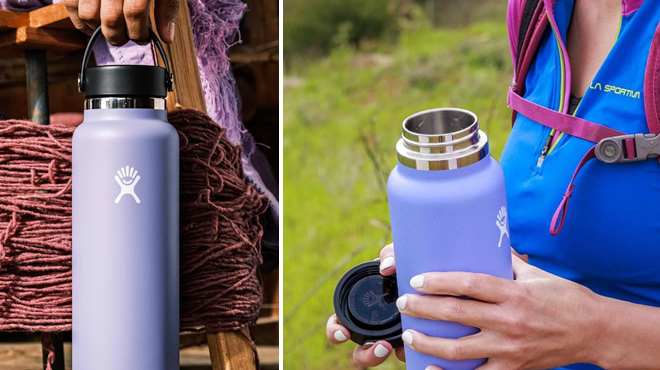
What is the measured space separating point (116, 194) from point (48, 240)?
0.17m

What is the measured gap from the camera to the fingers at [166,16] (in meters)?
1.03

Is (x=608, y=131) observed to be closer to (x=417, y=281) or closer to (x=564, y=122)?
(x=564, y=122)

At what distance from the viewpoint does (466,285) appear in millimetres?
766

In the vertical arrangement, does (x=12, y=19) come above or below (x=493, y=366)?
above

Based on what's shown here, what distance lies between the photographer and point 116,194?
96 cm

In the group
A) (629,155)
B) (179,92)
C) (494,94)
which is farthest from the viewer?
(494,94)

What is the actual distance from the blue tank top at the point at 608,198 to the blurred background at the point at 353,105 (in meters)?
1.58

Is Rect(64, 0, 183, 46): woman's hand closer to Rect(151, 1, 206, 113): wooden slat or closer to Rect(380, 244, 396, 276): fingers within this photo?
Rect(151, 1, 206, 113): wooden slat

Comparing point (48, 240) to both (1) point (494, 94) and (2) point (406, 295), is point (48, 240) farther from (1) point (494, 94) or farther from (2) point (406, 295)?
(1) point (494, 94)

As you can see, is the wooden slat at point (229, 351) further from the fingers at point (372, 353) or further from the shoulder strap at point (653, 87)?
the shoulder strap at point (653, 87)

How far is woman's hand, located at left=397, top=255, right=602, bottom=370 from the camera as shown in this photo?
0.78 meters

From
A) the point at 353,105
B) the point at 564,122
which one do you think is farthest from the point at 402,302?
the point at 353,105

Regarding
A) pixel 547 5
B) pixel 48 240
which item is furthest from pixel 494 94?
pixel 48 240

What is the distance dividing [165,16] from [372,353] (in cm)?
60
